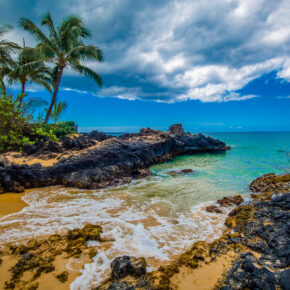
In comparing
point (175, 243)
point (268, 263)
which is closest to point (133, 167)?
point (175, 243)

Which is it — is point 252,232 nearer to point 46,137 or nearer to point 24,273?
point 24,273

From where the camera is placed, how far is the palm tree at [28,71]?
16688 mm

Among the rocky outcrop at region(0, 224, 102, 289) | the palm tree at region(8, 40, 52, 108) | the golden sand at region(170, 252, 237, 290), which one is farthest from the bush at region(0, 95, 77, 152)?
the golden sand at region(170, 252, 237, 290)

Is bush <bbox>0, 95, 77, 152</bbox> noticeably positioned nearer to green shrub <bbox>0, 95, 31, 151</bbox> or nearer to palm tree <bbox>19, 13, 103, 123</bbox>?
green shrub <bbox>0, 95, 31, 151</bbox>

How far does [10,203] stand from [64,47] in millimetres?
17304

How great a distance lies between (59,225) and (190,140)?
25827mm

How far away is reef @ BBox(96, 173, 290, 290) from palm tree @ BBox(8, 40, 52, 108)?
1881cm

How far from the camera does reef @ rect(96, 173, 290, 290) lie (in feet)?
8.29

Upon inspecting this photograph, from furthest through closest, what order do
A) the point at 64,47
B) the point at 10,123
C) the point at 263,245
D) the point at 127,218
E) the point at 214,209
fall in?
the point at 64,47
the point at 10,123
the point at 214,209
the point at 127,218
the point at 263,245

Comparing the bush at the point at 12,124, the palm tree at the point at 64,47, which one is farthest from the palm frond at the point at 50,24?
the bush at the point at 12,124

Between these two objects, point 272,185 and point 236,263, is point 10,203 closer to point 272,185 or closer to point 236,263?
point 236,263

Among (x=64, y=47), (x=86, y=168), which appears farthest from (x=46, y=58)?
(x=86, y=168)

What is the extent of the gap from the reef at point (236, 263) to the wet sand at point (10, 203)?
16.8 feet

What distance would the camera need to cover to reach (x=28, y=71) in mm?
17484
